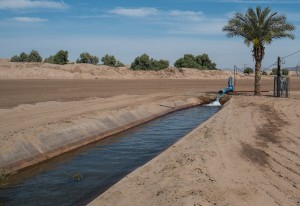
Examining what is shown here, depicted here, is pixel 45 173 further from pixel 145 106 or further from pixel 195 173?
pixel 145 106

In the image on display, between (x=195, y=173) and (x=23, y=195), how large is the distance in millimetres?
4960

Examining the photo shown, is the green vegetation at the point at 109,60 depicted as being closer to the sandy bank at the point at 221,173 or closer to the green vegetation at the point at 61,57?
the green vegetation at the point at 61,57

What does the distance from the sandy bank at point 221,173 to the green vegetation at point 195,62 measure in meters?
99.0

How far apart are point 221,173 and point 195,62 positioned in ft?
356

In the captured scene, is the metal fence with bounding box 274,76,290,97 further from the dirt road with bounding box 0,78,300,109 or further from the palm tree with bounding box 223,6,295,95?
the dirt road with bounding box 0,78,300,109

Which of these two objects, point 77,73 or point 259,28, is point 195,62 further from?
point 259,28

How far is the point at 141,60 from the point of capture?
110 meters

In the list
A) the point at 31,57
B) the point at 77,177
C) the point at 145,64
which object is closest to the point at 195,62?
the point at 145,64

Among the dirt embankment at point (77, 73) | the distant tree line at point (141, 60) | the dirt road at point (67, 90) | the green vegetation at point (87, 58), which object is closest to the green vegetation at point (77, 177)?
the dirt road at point (67, 90)

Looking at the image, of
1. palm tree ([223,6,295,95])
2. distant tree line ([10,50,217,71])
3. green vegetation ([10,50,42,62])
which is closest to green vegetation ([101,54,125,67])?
distant tree line ([10,50,217,71])

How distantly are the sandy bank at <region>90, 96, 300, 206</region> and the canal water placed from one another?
1.44 meters

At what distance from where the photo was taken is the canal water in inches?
411

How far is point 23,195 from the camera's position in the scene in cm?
1062

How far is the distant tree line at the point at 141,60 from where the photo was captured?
111 m
